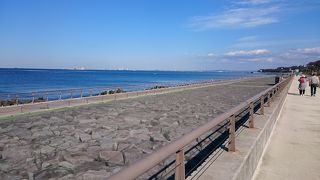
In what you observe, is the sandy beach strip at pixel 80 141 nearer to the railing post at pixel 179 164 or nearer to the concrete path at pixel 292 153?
the concrete path at pixel 292 153

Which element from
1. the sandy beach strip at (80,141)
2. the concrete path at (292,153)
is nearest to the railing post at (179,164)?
the concrete path at (292,153)

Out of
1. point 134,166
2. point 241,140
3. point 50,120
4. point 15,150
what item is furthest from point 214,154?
point 50,120

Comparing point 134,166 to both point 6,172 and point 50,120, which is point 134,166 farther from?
point 50,120

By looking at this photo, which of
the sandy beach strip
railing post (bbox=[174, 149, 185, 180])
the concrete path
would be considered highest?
railing post (bbox=[174, 149, 185, 180])

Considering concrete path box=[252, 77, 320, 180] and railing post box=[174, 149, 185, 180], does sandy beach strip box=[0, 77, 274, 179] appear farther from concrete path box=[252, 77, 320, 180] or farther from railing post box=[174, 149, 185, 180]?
railing post box=[174, 149, 185, 180]

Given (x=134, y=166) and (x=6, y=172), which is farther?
(x=6, y=172)

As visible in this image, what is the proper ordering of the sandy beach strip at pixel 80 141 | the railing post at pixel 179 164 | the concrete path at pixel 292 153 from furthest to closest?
the sandy beach strip at pixel 80 141
the concrete path at pixel 292 153
the railing post at pixel 179 164

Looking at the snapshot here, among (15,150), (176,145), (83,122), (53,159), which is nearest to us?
(176,145)

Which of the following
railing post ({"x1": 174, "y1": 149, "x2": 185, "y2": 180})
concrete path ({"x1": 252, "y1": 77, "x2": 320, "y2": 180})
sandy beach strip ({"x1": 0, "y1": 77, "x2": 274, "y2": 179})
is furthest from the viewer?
sandy beach strip ({"x1": 0, "y1": 77, "x2": 274, "y2": 179})

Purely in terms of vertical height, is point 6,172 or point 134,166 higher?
point 134,166

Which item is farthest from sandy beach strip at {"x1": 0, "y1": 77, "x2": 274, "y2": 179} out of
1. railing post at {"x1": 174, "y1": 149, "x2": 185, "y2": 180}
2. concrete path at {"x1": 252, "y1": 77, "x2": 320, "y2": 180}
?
railing post at {"x1": 174, "y1": 149, "x2": 185, "y2": 180}

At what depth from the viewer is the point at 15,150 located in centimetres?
837

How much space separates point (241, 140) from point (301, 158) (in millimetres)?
1644

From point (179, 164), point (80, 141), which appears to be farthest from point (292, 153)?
point (80, 141)
